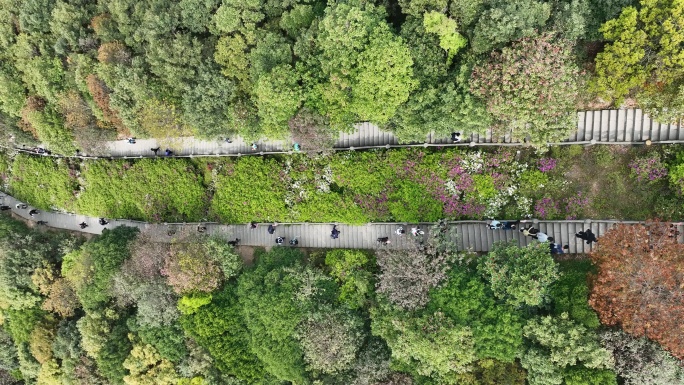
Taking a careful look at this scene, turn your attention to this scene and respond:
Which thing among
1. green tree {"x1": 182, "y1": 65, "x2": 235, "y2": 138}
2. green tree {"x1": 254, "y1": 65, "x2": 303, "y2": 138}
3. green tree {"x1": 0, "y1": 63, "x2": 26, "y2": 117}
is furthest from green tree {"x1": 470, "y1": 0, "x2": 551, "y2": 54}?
green tree {"x1": 0, "y1": 63, "x2": 26, "y2": 117}

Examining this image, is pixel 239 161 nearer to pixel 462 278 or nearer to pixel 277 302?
pixel 277 302

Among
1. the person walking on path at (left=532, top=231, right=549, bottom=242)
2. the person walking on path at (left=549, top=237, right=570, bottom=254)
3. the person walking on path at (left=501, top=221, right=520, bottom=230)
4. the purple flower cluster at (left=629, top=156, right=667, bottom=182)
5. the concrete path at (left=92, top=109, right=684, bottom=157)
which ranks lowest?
the person walking on path at (left=549, top=237, right=570, bottom=254)

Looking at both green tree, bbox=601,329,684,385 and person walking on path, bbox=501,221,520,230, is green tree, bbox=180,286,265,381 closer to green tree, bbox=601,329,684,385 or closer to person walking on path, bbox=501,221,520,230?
person walking on path, bbox=501,221,520,230

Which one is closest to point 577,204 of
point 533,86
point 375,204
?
point 533,86

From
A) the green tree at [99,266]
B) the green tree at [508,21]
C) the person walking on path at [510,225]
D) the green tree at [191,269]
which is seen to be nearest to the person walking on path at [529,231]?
the person walking on path at [510,225]

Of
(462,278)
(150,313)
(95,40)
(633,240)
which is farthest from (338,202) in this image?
(95,40)

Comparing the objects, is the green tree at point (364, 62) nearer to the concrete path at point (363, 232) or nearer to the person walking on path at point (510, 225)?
the concrete path at point (363, 232)
